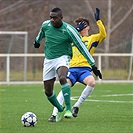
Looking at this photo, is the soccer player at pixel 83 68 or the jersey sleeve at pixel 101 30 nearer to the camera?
the soccer player at pixel 83 68

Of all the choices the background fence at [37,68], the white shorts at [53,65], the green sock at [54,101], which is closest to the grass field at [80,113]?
the green sock at [54,101]

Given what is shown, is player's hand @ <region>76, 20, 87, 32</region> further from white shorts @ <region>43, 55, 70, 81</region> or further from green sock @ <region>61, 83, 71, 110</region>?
green sock @ <region>61, 83, 71, 110</region>

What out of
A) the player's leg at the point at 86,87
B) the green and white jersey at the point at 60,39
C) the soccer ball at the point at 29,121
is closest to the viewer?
the soccer ball at the point at 29,121

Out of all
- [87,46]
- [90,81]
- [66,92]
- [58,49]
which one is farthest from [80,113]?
[58,49]

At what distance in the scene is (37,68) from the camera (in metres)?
27.1

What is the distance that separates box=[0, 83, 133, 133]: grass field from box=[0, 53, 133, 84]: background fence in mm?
6164

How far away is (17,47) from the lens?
28734 millimetres

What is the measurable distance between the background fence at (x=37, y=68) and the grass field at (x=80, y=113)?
20.2ft

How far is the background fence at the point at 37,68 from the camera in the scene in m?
25.7

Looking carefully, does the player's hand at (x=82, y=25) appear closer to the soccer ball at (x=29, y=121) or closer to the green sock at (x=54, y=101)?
the green sock at (x=54, y=101)

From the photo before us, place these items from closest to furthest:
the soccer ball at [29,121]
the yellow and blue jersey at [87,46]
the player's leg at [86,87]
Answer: the soccer ball at [29,121]
the player's leg at [86,87]
the yellow and blue jersey at [87,46]

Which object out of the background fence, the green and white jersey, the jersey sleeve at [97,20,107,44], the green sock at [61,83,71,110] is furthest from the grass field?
the background fence

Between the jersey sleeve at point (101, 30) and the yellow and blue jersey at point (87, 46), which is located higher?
the jersey sleeve at point (101, 30)

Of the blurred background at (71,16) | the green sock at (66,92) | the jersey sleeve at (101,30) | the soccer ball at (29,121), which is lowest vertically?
the soccer ball at (29,121)
